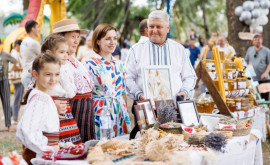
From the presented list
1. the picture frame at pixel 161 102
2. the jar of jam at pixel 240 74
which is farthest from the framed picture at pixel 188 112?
the jar of jam at pixel 240 74

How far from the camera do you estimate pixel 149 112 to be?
267 cm

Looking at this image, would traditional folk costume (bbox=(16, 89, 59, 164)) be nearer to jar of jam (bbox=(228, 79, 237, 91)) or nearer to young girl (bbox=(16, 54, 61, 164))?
young girl (bbox=(16, 54, 61, 164))

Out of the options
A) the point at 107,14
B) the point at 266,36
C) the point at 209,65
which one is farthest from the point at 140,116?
the point at 107,14

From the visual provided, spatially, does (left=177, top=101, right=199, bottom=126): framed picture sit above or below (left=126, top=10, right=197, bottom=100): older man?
below

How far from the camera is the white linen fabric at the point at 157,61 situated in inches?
121

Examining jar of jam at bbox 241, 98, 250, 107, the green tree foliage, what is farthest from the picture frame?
the green tree foliage

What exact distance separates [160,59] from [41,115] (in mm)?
1447

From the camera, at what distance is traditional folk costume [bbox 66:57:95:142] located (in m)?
2.48

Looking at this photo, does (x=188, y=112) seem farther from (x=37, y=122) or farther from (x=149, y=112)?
(x=37, y=122)

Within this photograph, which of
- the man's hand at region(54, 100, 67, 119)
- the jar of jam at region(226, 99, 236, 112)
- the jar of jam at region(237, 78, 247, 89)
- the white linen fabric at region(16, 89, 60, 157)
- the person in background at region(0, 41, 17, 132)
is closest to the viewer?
the white linen fabric at region(16, 89, 60, 157)

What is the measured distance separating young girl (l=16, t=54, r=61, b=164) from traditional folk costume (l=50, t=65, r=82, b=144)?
0.12 meters

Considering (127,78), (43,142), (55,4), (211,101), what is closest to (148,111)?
(127,78)

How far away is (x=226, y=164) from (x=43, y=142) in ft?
4.23

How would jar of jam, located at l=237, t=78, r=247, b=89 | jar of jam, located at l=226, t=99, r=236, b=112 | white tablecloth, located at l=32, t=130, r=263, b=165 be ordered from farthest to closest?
jar of jam, located at l=237, t=78, r=247, b=89
jar of jam, located at l=226, t=99, r=236, b=112
white tablecloth, located at l=32, t=130, r=263, b=165
